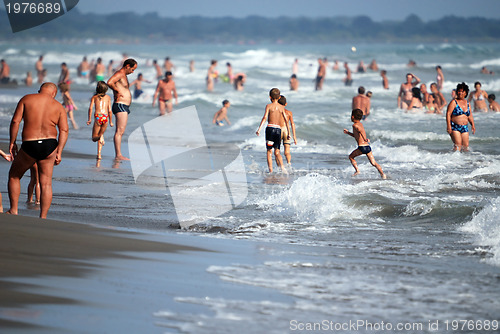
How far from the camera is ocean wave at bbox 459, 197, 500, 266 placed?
6410 millimetres

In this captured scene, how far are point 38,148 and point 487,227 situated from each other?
15.0 feet

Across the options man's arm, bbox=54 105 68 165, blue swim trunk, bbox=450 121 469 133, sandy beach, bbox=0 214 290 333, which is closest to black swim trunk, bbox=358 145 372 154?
blue swim trunk, bbox=450 121 469 133

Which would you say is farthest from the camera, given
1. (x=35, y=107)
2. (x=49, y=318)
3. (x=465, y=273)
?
(x=35, y=107)

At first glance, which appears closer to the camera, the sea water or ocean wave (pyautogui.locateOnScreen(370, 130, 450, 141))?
the sea water

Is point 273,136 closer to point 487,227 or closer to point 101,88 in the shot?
point 101,88

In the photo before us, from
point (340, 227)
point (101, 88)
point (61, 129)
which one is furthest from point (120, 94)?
point (340, 227)

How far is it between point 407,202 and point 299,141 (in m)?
8.92

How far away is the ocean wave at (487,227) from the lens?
6410 millimetres

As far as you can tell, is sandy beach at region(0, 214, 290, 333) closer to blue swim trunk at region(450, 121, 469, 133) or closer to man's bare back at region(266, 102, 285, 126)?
man's bare back at region(266, 102, 285, 126)

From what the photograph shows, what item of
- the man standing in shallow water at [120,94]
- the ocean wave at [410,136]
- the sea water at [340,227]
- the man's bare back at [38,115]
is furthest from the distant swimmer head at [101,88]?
the ocean wave at [410,136]

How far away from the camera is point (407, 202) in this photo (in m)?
8.74

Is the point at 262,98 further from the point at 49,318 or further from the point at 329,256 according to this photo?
the point at 49,318

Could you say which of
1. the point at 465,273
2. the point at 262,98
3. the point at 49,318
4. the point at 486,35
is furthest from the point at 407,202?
the point at 486,35

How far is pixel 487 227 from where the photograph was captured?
7.02 m
